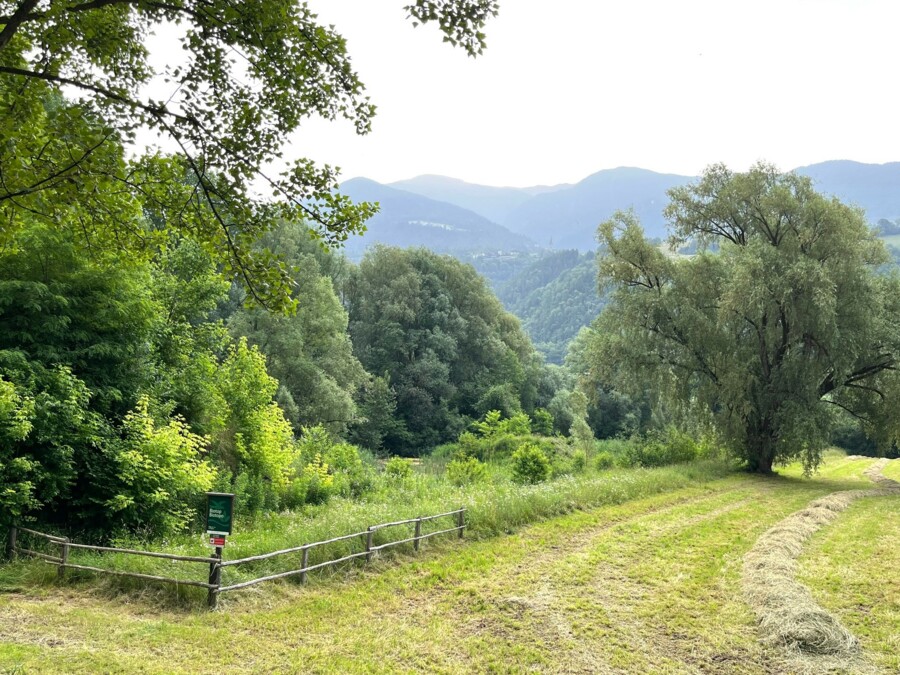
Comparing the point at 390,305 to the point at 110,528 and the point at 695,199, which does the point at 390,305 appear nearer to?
the point at 695,199

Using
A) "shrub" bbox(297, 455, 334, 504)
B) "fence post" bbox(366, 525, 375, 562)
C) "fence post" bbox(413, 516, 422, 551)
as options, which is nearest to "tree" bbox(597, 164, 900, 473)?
"shrub" bbox(297, 455, 334, 504)

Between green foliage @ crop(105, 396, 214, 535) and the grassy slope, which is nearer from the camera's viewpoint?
the grassy slope

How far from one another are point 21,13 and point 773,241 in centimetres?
2896

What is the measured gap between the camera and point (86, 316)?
41.9 ft

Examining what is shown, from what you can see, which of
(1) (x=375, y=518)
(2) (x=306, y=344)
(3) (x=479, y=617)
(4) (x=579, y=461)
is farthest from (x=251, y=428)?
(2) (x=306, y=344)

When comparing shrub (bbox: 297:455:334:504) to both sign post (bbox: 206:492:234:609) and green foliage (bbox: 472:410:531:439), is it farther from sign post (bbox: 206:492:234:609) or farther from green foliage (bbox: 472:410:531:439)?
green foliage (bbox: 472:410:531:439)

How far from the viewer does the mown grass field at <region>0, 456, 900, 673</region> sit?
7121 mm

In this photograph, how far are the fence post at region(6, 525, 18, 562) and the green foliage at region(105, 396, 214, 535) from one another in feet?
5.04

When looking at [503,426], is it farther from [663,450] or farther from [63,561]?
[63,561]

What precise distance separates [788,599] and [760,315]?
19.0 meters

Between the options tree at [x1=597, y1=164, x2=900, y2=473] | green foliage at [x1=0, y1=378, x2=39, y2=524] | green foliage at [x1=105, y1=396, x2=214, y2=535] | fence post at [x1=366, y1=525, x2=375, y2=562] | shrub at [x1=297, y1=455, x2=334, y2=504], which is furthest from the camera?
tree at [x1=597, y1=164, x2=900, y2=473]

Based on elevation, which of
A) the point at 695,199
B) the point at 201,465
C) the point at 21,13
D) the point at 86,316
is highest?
the point at 695,199

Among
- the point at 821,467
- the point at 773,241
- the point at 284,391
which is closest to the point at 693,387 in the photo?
the point at 773,241

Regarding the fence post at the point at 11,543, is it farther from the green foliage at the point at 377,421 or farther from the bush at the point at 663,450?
the green foliage at the point at 377,421
